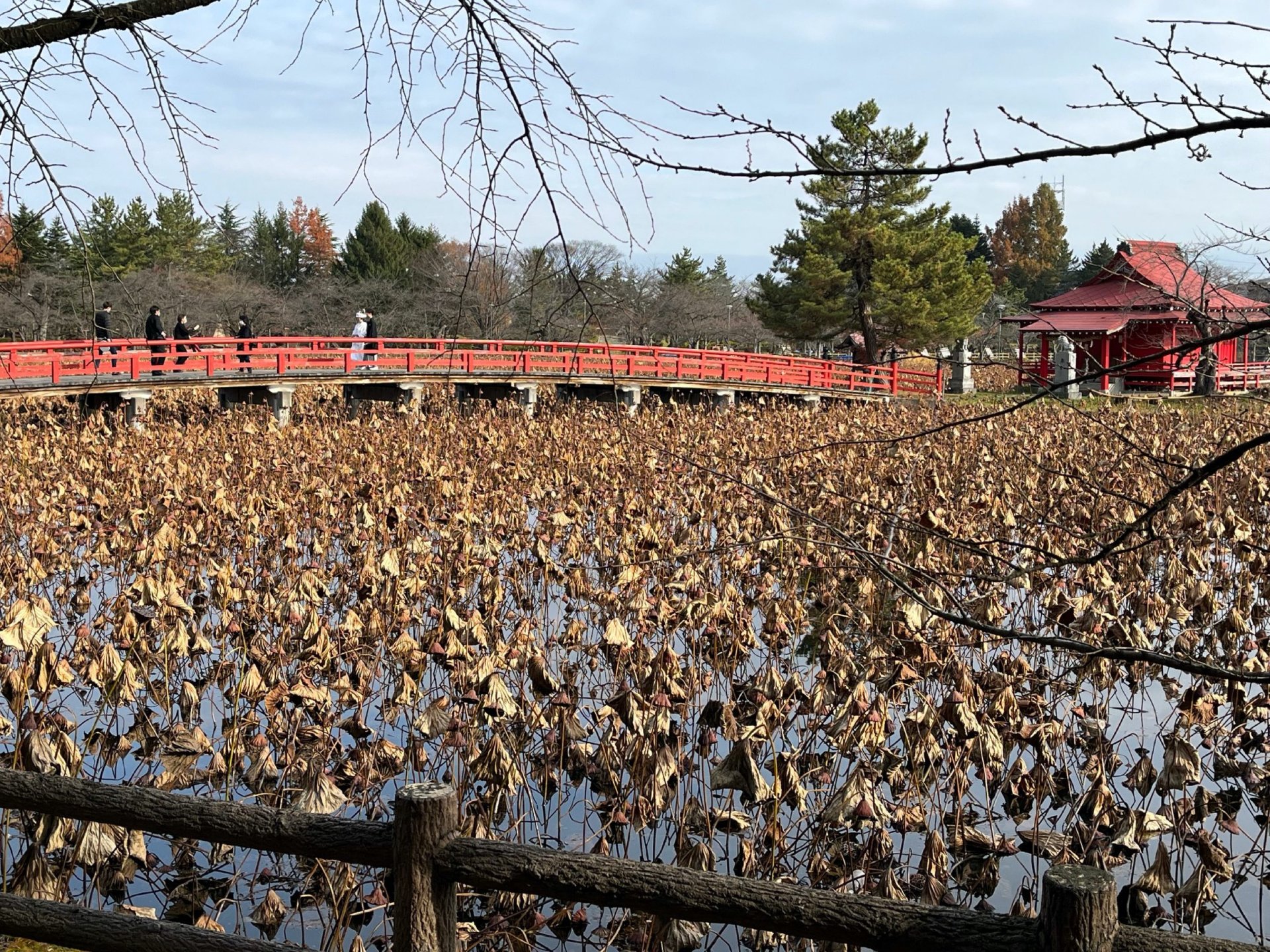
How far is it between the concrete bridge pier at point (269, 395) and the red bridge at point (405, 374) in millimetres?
26

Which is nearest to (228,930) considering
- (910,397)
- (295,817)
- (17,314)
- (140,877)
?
(140,877)

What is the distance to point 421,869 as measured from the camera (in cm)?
265

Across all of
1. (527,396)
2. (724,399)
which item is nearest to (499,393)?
(527,396)

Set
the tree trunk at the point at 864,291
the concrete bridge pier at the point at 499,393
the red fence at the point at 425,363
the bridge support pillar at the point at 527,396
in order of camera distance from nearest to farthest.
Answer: the red fence at the point at 425,363 → the bridge support pillar at the point at 527,396 → the concrete bridge pier at the point at 499,393 → the tree trunk at the point at 864,291

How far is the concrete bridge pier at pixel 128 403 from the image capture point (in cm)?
1817

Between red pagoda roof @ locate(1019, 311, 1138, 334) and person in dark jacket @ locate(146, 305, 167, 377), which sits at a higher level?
red pagoda roof @ locate(1019, 311, 1138, 334)

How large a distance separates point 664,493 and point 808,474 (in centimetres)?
202

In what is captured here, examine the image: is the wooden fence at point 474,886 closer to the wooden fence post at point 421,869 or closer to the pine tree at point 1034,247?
the wooden fence post at point 421,869

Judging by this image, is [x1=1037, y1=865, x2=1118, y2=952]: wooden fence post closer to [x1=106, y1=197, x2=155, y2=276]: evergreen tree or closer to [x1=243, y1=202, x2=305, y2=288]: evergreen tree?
[x1=106, y1=197, x2=155, y2=276]: evergreen tree

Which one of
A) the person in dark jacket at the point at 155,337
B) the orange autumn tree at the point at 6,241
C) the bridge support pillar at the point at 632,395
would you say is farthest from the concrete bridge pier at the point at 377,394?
the orange autumn tree at the point at 6,241

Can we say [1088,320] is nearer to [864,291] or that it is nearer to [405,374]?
[864,291]

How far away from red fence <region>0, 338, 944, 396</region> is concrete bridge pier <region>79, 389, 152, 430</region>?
26 cm

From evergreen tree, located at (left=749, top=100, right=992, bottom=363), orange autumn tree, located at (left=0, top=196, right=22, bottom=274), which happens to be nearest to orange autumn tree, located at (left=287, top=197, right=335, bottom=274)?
evergreen tree, located at (left=749, top=100, right=992, bottom=363)

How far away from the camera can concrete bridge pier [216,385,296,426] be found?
20484 mm
